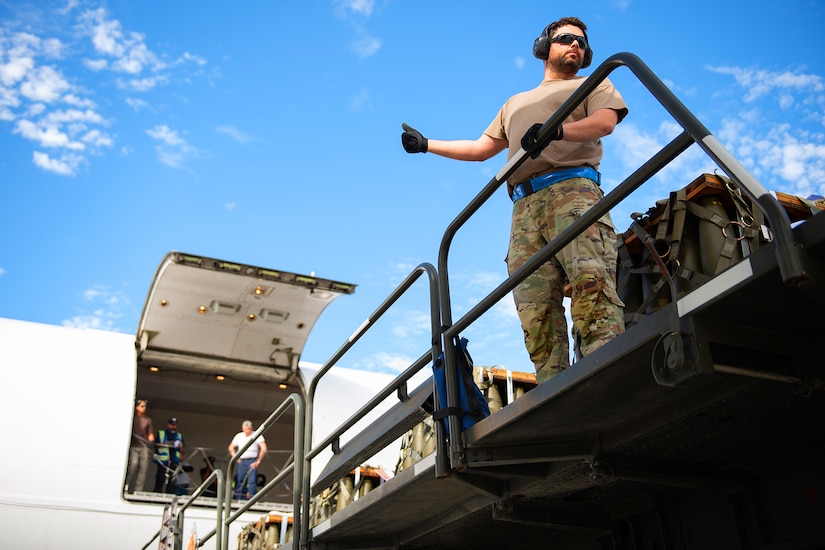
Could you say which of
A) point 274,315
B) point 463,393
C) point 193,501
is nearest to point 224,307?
point 274,315

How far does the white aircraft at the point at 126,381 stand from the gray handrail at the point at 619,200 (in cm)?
741

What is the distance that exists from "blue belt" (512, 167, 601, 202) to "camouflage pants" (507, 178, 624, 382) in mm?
31

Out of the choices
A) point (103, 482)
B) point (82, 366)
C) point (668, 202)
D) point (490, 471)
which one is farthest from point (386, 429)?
point (82, 366)

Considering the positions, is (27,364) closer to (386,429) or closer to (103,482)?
(103,482)

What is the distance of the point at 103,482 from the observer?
1027 cm

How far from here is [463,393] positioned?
3.92 meters

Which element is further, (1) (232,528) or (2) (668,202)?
(1) (232,528)

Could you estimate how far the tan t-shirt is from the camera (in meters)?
4.23

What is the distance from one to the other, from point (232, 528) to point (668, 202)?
838 centimetres

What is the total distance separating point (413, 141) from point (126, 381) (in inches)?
315

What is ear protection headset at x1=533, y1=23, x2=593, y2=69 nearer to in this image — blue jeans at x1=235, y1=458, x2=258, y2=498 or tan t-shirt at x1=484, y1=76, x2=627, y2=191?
tan t-shirt at x1=484, y1=76, x2=627, y2=191

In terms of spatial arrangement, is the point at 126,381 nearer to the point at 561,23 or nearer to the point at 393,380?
the point at 393,380

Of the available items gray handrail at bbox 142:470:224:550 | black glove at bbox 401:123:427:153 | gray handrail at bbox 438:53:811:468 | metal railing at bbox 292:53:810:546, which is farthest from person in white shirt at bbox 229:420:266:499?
gray handrail at bbox 438:53:811:468

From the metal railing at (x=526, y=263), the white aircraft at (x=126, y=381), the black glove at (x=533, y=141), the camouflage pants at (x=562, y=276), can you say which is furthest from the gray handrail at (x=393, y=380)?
the white aircraft at (x=126, y=381)
